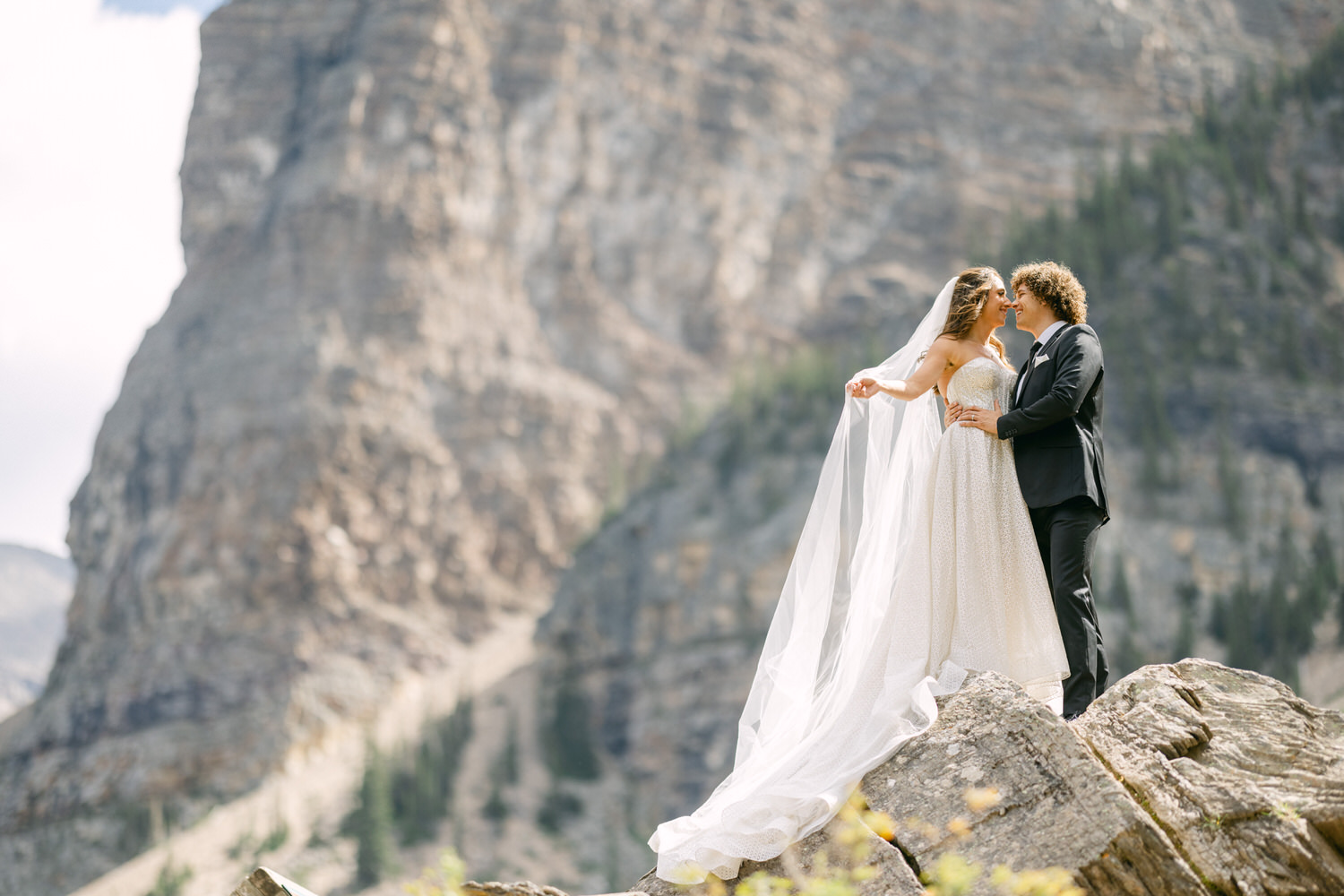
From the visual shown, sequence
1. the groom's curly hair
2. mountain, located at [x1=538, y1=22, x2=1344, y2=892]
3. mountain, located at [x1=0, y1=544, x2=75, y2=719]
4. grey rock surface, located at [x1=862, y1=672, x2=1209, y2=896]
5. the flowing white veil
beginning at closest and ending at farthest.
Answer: grey rock surface, located at [x1=862, y1=672, x2=1209, y2=896] → the flowing white veil → the groom's curly hair → mountain, located at [x1=538, y1=22, x2=1344, y2=892] → mountain, located at [x1=0, y1=544, x2=75, y2=719]

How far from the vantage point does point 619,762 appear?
51.4 m

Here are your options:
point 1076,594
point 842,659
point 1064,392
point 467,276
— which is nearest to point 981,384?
point 1064,392

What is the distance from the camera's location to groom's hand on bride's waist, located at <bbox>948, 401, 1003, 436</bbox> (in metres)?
5.84

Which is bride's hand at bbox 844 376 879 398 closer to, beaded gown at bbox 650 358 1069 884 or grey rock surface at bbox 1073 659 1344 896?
beaded gown at bbox 650 358 1069 884

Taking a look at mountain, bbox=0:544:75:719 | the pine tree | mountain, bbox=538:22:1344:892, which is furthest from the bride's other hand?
mountain, bbox=0:544:75:719

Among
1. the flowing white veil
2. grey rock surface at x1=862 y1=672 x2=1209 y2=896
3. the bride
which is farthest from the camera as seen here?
the bride

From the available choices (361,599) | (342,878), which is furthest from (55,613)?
(342,878)

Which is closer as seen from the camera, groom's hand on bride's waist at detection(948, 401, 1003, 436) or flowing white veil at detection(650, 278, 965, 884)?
flowing white veil at detection(650, 278, 965, 884)

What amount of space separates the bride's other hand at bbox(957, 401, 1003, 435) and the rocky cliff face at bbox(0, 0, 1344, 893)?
47977 millimetres

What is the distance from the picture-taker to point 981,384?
19.7 ft

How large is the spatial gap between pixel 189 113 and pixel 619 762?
47340mm

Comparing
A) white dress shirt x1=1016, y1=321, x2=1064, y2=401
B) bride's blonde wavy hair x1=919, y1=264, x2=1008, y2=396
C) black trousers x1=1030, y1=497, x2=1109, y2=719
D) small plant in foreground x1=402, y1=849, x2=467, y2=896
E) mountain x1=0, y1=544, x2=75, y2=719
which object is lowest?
mountain x1=0, y1=544, x2=75, y2=719

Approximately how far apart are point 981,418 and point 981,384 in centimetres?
22

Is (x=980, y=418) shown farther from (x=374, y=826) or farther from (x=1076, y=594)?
(x=374, y=826)
